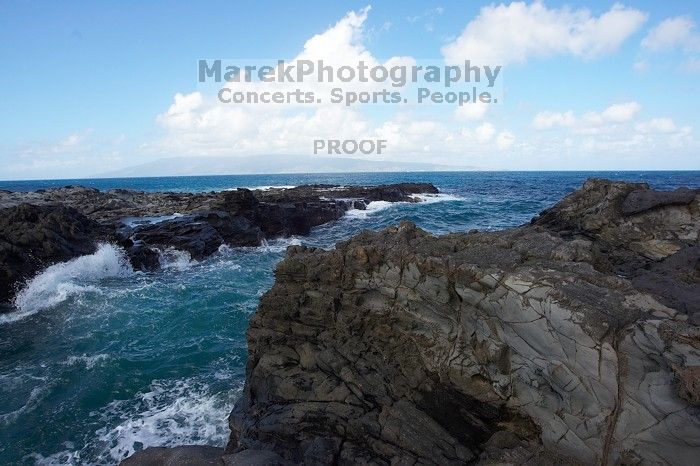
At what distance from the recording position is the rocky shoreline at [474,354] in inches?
246

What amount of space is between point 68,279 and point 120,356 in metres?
11.4

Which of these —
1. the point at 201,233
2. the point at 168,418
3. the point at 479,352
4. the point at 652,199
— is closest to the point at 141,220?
the point at 201,233

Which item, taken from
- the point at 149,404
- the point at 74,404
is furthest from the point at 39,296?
the point at 149,404

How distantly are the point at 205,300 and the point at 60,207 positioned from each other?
49.3 ft

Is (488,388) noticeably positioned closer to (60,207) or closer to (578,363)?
(578,363)

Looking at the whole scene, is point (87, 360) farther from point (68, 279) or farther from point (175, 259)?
point (175, 259)

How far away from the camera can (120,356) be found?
1542 cm

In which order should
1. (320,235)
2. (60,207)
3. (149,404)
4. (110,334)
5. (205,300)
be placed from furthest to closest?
1. (320,235)
2. (60,207)
3. (205,300)
4. (110,334)
5. (149,404)

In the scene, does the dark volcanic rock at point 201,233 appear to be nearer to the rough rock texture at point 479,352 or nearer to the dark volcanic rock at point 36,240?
the dark volcanic rock at point 36,240

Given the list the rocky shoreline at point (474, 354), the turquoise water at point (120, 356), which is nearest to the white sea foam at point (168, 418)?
the turquoise water at point (120, 356)

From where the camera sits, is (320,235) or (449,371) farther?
(320,235)

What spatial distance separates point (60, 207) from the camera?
28109 mm

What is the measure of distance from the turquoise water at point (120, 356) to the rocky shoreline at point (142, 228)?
1.04 metres

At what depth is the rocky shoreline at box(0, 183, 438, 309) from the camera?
76.7 feet
